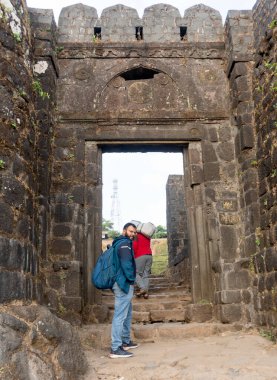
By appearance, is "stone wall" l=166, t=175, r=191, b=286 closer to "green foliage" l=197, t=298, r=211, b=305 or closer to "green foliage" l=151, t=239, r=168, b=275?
"green foliage" l=151, t=239, r=168, b=275

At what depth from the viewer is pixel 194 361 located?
421 centimetres

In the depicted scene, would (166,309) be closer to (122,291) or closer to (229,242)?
(229,242)

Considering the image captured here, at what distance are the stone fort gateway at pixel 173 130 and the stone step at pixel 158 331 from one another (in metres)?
0.21

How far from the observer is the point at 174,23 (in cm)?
768

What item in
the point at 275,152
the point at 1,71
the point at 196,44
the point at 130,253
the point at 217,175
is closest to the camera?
the point at 1,71

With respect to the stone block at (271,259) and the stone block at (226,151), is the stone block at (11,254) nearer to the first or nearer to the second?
the stone block at (271,259)

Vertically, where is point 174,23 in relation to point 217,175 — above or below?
above

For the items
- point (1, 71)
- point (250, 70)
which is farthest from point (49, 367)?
point (250, 70)

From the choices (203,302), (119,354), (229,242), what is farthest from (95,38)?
(119,354)

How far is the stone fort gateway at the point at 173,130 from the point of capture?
6148mm

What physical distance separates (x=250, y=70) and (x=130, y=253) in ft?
13.0

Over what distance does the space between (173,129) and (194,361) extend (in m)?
3.98

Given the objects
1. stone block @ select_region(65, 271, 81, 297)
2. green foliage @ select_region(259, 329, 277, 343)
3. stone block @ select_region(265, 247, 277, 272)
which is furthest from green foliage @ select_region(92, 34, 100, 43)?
green foliage @ select_region(259, 329, 277, 343)

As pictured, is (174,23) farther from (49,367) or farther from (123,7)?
(49,367)
